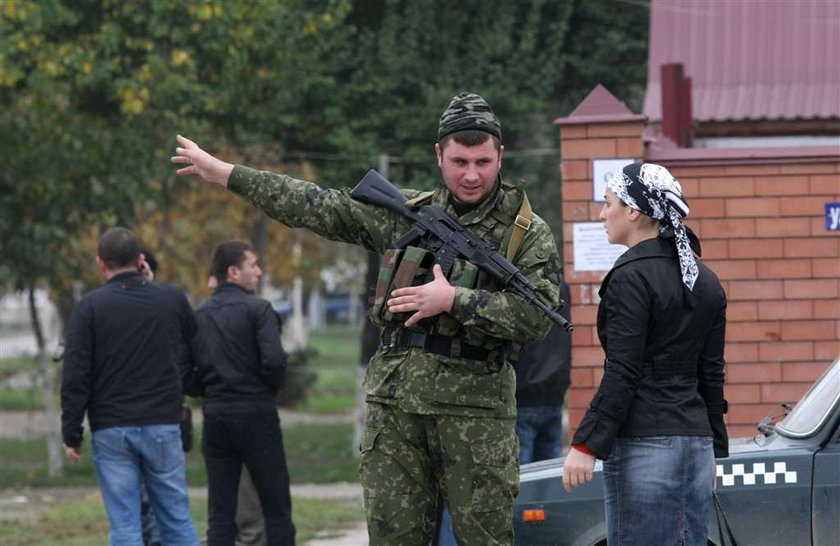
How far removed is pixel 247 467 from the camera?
25.3 ft

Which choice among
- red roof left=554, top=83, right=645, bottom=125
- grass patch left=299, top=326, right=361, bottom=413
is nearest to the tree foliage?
red roof left=554, top=83, right=645, bottom=125

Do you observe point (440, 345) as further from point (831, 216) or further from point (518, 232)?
point (831, 216)

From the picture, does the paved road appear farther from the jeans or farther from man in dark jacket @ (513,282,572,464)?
man in dark jacket @ (513,282,572,464)

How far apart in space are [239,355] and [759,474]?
318 centimetres

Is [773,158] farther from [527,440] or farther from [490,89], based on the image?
[490,89]

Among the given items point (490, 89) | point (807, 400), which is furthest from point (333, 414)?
point (807, 400)

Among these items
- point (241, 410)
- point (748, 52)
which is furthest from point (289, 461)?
point (241, 410)

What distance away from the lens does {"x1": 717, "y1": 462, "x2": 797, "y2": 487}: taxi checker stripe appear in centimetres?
556

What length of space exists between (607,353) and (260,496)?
12.2ft

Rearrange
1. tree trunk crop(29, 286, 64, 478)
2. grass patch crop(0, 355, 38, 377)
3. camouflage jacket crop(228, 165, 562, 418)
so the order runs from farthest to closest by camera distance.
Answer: grass patch crop(0, 355, 38, 377), tree trunk crop(29, 286, 64, 478), camouflage jacket crop(228, 165, 562, 418)

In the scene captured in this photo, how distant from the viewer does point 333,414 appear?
2402 centimetres

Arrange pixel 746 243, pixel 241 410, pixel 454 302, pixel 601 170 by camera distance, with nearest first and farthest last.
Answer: pixel 454 302 → pixel 241 410 → pixel 601 170 → pixel 746 243

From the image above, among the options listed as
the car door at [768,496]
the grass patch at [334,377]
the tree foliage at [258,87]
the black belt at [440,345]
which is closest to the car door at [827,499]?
the car door at [768,496]

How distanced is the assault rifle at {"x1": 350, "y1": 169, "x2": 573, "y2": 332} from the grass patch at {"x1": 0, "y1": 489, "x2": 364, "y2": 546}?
17.7ft
